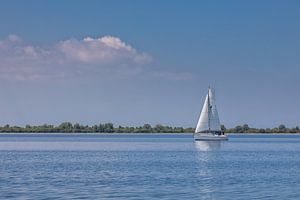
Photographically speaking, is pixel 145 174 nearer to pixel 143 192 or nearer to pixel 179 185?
pixel 179 185

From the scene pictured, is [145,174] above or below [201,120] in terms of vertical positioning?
below

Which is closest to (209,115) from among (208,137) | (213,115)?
(213,115)

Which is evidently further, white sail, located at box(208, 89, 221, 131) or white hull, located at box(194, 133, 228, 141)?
white hull, located at box(194, 133, 228, 141)

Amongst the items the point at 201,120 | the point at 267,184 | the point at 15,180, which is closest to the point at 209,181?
the point at 267,184

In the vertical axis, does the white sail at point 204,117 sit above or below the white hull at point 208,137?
above

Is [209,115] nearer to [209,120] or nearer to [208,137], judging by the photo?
[209,120]

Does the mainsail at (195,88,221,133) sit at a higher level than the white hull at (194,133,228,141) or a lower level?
higher

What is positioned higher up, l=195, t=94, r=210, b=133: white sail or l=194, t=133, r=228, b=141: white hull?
l=195, t=94, r=210, b=133: white sail

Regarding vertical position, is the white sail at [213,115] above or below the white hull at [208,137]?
above

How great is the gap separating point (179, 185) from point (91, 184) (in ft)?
20.3

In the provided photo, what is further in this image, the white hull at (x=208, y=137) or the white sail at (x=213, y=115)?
the white hull at (x=208, y=137)

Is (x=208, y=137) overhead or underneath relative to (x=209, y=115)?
underneath

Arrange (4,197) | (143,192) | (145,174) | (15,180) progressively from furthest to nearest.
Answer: (145,174) → (15,180) → (143,192) → (4,197)

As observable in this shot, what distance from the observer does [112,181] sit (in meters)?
52.0
